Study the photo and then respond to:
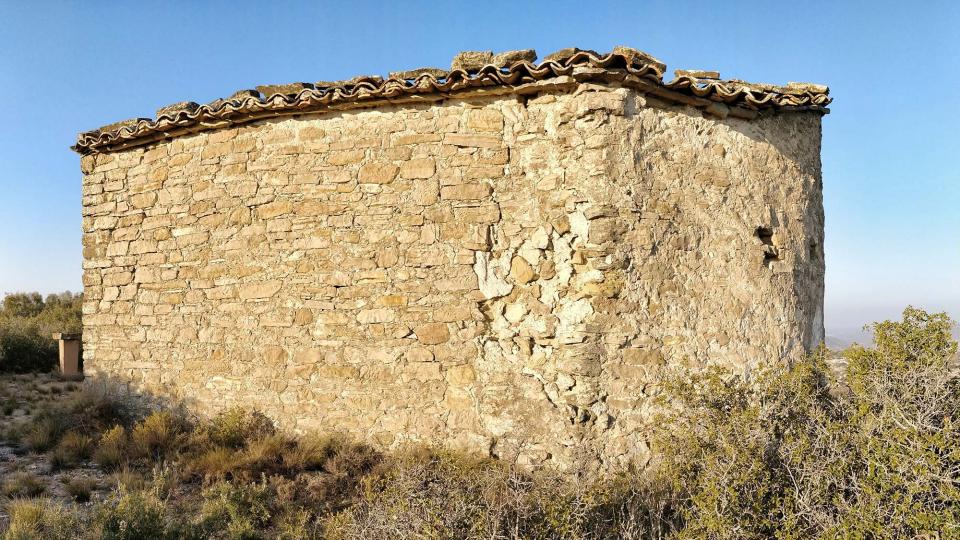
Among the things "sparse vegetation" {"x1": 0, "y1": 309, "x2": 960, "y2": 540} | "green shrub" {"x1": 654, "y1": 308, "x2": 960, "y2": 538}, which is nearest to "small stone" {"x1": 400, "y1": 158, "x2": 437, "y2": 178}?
"sparse vegetation" {"x1": 0, "y1": 309, "x2": 960, "y2": 540}

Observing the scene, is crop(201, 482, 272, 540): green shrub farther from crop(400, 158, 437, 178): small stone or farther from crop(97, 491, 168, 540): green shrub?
crop(400, 158, 437, 178): small stone

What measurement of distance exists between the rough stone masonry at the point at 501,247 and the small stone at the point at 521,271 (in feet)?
0.13

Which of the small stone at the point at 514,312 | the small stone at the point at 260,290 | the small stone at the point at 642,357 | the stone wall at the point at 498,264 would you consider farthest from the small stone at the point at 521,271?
the small stone at the point at 260,290

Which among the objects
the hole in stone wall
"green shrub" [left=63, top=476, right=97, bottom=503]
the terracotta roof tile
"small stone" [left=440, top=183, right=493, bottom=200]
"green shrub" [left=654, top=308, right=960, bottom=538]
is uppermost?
the terracotta roof tile

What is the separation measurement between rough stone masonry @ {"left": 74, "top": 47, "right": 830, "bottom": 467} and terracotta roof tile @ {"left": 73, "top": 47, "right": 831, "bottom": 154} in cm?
2

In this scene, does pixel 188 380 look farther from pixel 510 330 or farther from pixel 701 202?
pixel 701 202

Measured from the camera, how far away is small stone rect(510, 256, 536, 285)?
16.0 ft

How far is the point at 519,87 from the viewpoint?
16.1 feet

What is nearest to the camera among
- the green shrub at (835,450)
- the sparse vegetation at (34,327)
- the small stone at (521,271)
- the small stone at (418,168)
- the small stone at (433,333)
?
the green shrub at (835,450)

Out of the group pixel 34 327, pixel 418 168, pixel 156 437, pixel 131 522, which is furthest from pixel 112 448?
pixel 34 327

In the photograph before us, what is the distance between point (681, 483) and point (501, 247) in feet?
7.18

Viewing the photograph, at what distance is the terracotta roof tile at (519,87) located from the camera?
468 cm

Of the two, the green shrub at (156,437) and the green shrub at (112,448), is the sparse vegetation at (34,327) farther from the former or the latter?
the green shrub at (156,437)

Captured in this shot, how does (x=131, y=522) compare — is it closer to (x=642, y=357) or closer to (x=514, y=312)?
(x=514, y=312)
